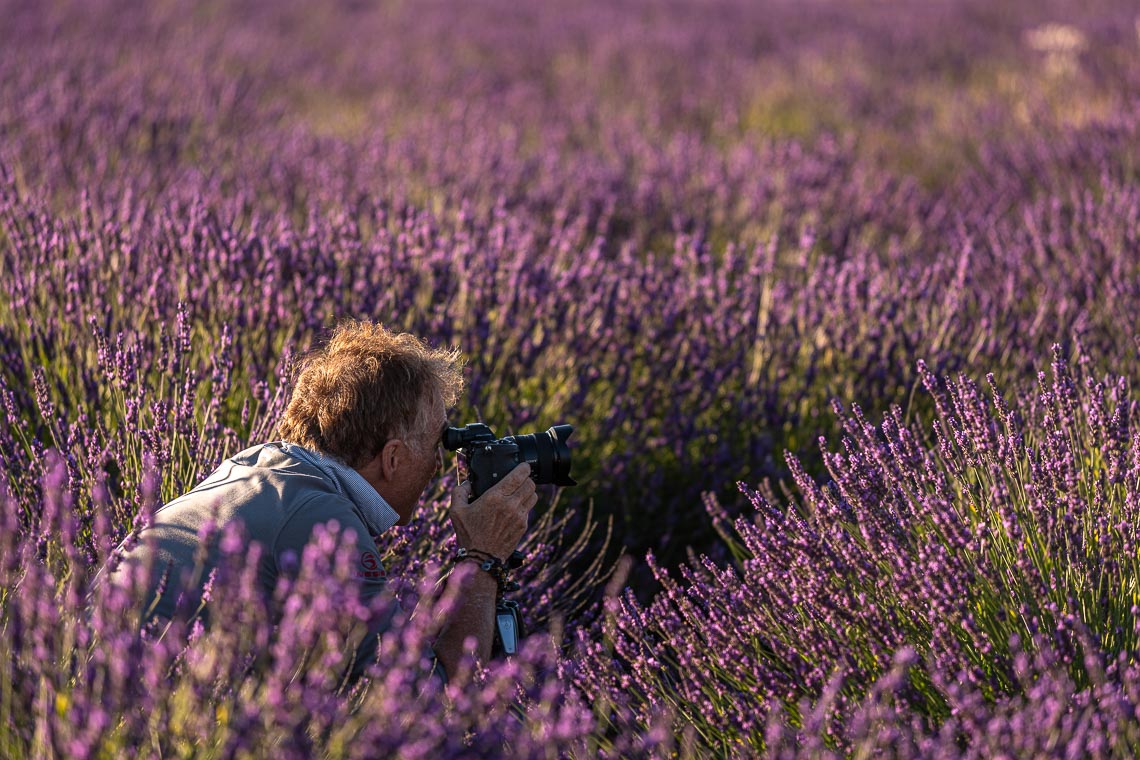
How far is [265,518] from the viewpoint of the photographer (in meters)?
1.93

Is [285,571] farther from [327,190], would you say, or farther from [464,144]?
[464,144]

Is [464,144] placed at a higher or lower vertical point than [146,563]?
lower

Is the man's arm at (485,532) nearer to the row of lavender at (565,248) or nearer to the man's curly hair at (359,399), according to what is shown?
the man's curly hair at (359,399)

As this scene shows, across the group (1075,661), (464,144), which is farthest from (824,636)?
(464,144)

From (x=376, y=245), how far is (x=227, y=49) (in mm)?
6714

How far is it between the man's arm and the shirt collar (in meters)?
0.14

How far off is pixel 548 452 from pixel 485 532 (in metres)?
0.22

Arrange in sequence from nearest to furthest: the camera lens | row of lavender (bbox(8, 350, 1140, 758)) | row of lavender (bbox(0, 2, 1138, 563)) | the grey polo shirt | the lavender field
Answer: row of lavender (bbox(8, 350, 1140, 758)) → the lavender field → the grey polo shirt → the camera lens → row of lavender (bbox(0, 2, 1138, 563))

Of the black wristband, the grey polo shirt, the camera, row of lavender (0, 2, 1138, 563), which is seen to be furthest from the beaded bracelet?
row of lavender (0, 2, 1138, 563)

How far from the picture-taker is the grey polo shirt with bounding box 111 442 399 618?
1.89m

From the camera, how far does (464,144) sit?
6441mm

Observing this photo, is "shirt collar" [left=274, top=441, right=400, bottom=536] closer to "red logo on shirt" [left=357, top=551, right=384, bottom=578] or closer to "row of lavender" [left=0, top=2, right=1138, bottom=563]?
"red logo on shirt" [left=357, top=551, right=384, bottom=578]

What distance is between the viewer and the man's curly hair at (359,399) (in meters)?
2.17

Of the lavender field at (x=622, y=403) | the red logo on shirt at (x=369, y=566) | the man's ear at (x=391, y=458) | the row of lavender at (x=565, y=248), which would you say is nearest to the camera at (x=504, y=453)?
the man's ear at (x=391, y=458)
